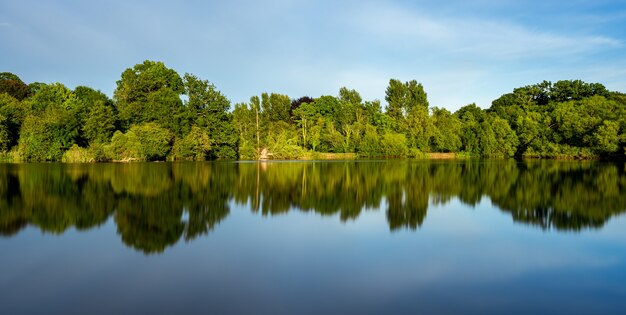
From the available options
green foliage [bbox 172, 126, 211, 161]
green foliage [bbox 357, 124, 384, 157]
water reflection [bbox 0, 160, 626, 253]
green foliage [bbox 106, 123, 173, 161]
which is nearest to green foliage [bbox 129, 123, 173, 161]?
green foliage [bbox 106, 123, 173, 161]

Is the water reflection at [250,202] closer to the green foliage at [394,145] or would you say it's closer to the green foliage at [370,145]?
the green foliage at [394,145]

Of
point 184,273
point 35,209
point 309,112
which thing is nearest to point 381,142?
point 309,112

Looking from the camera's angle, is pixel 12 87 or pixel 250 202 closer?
pixel 250 202

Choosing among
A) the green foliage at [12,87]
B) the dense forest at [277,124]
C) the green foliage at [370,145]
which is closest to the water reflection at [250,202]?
the dense forest at [277,124]

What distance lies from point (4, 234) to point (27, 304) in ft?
16.8

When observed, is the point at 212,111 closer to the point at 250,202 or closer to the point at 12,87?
the point at 12,87

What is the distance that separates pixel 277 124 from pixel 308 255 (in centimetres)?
6337

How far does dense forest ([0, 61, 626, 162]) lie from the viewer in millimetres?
46031

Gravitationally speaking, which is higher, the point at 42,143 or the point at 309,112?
the point at 309,112

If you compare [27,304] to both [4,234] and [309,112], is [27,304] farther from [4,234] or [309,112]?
[309,112]

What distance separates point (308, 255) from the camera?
777 cm

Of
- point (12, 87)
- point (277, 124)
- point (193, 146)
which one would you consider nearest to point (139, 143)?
point (193, 146)

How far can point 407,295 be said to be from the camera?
5.62m

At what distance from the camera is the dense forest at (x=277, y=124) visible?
46.0 m
